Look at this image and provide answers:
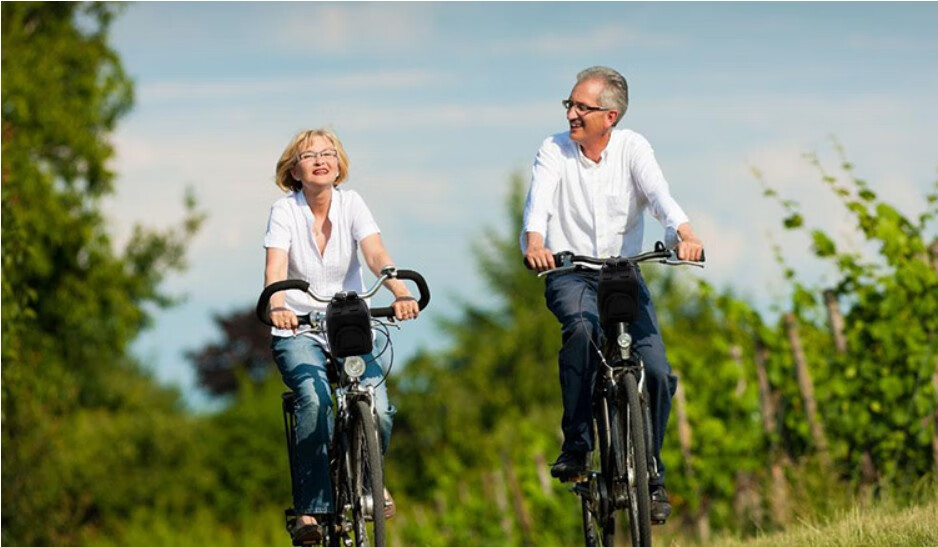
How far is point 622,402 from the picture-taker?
24.4 feet

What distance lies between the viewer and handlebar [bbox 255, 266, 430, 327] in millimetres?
7160

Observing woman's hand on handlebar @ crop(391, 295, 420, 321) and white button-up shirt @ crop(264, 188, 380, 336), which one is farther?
white button-up shirt @ crop(264, 188, 380, 336)

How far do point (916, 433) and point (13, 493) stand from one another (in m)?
16.0

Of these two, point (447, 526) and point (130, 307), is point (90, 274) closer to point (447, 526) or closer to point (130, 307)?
point (130, 307)

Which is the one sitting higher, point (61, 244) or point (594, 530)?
point (61, 244)

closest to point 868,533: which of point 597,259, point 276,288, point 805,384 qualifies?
point 597,259

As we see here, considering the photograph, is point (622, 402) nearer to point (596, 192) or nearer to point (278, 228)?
point (596, 192)

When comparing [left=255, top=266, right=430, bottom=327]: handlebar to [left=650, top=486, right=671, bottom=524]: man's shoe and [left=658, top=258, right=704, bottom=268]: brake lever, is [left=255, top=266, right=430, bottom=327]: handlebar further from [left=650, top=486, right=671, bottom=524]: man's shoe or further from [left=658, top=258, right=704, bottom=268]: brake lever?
[left=650, top=486, right=671, bottom=524]: man's shoe

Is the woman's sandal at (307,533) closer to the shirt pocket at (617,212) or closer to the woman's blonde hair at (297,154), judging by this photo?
the woman's blonde hair at (297,154)

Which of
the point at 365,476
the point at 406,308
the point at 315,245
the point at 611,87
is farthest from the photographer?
Answer: the point at 611,87

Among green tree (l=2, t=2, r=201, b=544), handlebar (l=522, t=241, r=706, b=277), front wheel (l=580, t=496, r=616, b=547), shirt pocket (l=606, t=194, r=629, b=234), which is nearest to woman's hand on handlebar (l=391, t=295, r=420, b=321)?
handlebar (l=522, t=241, r=706, b=277)

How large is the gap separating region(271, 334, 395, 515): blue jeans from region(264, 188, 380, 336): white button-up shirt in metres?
0.17

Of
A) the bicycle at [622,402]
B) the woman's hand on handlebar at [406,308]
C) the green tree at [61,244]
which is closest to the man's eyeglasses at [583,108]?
the bicycle at [622,402]

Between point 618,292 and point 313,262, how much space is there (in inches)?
57.9
